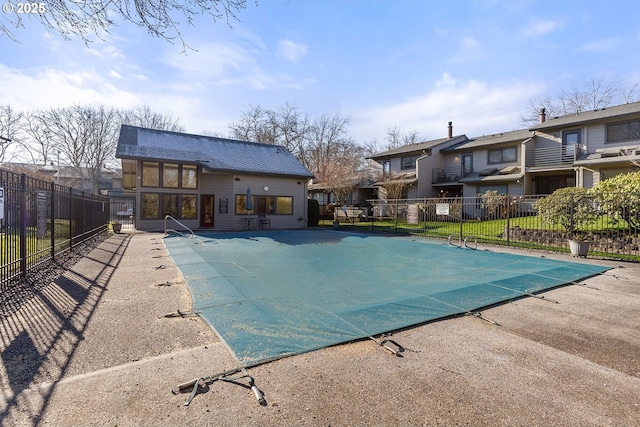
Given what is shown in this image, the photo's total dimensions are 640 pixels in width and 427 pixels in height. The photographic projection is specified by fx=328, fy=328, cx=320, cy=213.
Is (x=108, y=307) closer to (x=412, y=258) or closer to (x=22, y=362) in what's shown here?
(x=22, y=362)

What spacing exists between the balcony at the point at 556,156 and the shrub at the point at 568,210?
33.1ft

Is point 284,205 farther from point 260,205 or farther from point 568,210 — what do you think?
point 568,210

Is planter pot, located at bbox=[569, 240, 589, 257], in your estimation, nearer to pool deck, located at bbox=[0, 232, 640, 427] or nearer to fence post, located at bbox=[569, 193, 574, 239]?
fence post, located at bbox=[569, 193, 574, 239]

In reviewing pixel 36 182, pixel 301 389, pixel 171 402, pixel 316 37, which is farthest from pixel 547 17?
pixel 36 182

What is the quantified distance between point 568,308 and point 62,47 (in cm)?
852

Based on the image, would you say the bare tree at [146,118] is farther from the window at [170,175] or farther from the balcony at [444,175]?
the balcony at [444,175]

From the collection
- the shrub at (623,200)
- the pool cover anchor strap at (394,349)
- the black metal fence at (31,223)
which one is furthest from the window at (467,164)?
the pool cover anchor strap at (394,349)

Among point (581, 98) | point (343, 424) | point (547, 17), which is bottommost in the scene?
point (343, 424)

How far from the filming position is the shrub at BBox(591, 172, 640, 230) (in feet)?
31.9

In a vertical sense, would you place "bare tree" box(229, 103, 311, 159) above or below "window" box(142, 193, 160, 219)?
above

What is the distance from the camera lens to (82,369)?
2.97 m

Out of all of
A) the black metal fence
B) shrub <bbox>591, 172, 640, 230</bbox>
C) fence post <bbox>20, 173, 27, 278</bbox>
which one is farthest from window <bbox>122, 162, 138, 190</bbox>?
shrub <bbox>591, 172, 640, 230</bbox>

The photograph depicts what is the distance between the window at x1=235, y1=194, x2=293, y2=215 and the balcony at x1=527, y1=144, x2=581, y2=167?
52.8 feet

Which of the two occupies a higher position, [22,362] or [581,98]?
[581,98]
